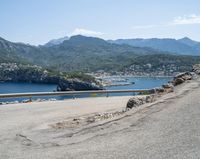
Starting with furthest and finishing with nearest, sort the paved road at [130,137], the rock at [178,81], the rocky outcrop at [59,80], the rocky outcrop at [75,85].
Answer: the rocky outcrop at [59,80] → the rocky outcrop at [75,85] → the rock at [178,81] → the paved road at [130,137]

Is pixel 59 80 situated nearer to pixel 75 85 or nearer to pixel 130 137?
pixel 75 85

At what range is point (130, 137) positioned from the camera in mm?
8750

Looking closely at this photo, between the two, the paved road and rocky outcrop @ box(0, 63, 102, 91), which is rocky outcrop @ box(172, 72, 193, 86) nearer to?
the paved road

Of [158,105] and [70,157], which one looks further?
[158,105]

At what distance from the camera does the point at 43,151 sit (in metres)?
8.48

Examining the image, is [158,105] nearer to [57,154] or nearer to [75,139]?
[75,139]

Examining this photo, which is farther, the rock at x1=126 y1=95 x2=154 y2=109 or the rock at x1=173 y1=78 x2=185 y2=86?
the rock at x1=173 y1=78 x2=185 y2=86

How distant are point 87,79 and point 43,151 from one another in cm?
13281

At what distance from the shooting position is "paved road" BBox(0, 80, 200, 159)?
7816mm

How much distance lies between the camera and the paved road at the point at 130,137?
782 cm

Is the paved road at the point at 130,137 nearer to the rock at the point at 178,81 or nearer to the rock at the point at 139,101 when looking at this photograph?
the rock at the point at 139,101

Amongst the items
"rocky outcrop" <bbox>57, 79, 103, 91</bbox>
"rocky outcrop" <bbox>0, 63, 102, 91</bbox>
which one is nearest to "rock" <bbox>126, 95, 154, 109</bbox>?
"rocky outcrop" <bbox>0, 63, 102, 91</bbox>

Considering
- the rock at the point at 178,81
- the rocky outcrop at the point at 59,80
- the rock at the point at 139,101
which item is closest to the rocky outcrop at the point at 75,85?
the rocky outcrop at the point at 59,80

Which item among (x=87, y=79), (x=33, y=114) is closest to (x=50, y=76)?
(x=87, y=79)
